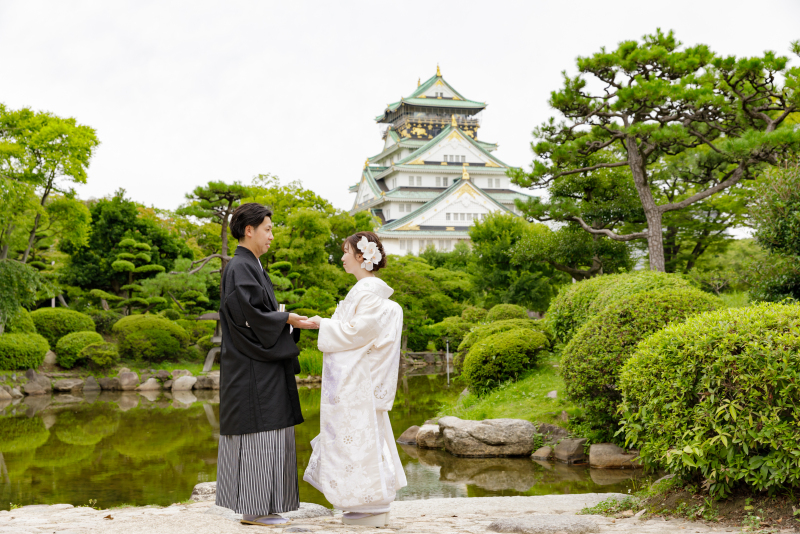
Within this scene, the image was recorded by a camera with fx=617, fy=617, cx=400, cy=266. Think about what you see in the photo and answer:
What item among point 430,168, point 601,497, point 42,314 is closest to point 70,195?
point 42,314

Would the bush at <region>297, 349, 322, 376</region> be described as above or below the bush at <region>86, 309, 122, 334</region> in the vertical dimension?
below

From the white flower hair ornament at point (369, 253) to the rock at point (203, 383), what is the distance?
45.1 ft

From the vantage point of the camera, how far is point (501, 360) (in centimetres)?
897

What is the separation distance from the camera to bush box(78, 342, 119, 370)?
15719 millimetres

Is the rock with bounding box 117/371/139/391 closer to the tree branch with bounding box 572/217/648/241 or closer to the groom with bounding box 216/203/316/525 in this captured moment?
the tree branch with bounding box 572/217/648/241

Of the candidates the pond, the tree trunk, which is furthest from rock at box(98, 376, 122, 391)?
the tree trunk

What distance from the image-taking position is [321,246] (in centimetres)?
1845

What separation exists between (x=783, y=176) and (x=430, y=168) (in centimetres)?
2946

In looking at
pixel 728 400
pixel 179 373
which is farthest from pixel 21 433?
pixel 728 400

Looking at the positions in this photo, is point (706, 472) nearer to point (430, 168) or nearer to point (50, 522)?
point (50, 522)

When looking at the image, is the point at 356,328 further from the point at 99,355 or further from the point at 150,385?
the point at 99,355

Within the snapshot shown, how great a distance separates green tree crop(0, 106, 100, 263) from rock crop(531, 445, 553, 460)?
46.9ft

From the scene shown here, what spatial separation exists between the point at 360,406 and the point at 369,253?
858mm

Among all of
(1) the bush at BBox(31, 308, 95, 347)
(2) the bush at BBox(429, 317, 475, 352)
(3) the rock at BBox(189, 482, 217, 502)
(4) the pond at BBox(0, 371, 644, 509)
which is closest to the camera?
(3) the rock at BBox(189, 482, 217, 502)
